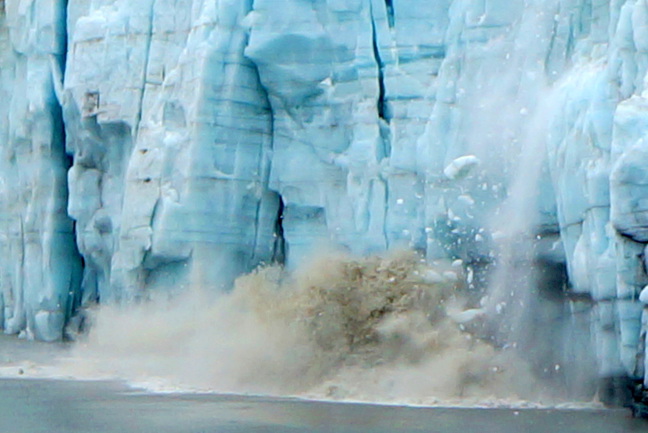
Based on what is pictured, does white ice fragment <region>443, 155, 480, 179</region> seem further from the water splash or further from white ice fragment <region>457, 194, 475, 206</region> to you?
the water splash

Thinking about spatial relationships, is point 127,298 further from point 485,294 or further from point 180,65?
point 485,294

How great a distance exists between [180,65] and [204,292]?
10.8ft

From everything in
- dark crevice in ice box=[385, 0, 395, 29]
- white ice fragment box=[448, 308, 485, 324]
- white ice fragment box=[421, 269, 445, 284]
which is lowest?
white ice fragment box=[448, 308, 485, 324]

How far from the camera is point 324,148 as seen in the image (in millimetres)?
14953

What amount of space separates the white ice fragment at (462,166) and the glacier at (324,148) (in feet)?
0.09

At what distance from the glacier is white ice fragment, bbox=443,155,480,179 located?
26 millimetres

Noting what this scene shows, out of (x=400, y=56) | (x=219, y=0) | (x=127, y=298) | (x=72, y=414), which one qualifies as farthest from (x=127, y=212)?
(x=72, y=414)

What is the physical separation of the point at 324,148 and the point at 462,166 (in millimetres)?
2923

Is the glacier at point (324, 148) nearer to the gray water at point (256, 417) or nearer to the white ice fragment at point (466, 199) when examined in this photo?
the white ice fragment at point (466, 199)

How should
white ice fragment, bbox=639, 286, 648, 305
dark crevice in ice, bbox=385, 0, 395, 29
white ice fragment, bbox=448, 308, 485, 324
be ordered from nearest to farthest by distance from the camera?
white ice fragment, bbox=639, 286, 648, 305
white ice fragment, bbox=448, 308, 485, 324
dark crevice in ice, bbox=385, 0, 395, 29

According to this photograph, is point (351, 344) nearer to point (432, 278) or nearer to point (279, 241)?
point (432, 278)

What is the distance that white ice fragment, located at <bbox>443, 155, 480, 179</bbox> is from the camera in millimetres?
12453

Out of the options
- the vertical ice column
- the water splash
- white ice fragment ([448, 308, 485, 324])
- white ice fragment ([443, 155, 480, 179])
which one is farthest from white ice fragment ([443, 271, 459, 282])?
the vertical ice column

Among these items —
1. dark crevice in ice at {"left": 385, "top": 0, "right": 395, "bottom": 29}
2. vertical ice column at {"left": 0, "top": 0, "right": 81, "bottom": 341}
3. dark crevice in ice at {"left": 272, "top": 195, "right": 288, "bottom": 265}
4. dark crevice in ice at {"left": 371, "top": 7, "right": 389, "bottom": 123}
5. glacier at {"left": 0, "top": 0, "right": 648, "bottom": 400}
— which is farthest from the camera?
vertical ice column at {"left": 0, "top": 0, "right": 81, "bottom": 341}
